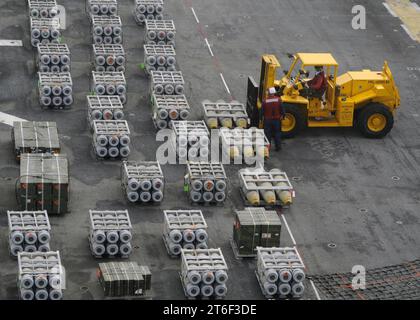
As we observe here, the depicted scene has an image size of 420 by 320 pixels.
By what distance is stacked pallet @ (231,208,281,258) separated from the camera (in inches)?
1433

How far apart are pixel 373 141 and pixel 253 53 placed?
9372 millimetres

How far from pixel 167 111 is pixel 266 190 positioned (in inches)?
255

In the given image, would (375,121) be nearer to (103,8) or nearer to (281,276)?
(281,276)

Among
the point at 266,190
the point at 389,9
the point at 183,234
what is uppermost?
the point at 183,234

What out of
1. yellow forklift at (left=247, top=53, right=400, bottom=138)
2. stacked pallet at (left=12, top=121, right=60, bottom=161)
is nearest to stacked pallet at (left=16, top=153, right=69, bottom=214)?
stacked pallet at (left=12, top=121, right=60, bottom=161)

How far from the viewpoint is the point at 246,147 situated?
4244cm

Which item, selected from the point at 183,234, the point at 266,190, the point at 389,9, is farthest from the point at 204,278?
the point at 389,9

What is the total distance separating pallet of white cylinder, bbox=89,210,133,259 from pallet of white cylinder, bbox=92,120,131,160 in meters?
5.72

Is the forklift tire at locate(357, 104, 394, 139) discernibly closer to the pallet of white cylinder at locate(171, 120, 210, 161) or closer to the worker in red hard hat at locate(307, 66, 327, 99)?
the worker in red hard hat at locate(307, 66, 327, 99)

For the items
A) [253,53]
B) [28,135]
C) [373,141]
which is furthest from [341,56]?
[28,135]

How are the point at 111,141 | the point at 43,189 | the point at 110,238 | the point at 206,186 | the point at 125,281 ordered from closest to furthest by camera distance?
the point at 125,281 → the point at 110,238 → the point at 43,189 → the point at 206,186 → the point at 111,141

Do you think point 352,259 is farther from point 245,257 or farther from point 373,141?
point 373,141

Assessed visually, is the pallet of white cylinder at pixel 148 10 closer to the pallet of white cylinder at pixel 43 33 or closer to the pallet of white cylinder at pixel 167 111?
the pallet of white cylinder at pixel 43 33

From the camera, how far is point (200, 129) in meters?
42.9
